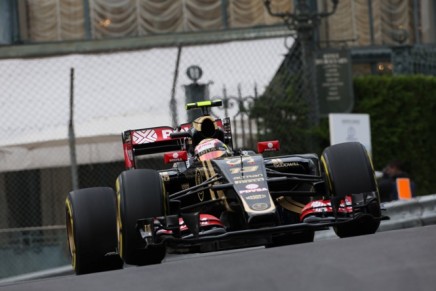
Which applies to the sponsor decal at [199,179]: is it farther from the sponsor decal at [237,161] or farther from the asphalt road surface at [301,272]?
the asphalt road surface at [301,272]

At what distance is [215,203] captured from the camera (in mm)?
9484

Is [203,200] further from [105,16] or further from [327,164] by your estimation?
[105,16]

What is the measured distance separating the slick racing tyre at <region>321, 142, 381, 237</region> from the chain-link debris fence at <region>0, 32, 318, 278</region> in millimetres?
5169

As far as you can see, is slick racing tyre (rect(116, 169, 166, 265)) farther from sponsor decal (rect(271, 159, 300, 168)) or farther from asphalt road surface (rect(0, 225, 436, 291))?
asphalt road surface (rect(0, 225, 436, 291))

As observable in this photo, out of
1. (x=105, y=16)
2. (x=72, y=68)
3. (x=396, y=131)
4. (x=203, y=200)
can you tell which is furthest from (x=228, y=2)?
(x=203, y=200)

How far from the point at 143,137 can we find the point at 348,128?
569 centimetres

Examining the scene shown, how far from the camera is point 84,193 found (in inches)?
373

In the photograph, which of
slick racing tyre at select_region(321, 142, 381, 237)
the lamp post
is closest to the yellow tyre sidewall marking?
slick racing tyre at select_region(321, 142, 381, 237)

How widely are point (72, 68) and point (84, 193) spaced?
19.5 ft

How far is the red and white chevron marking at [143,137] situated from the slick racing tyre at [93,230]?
4.89 feet

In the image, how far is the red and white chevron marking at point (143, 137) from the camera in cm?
1087

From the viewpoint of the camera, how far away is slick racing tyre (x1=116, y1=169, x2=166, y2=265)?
28.7ft

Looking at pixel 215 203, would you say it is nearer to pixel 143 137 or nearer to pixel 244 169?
pixel 244 169

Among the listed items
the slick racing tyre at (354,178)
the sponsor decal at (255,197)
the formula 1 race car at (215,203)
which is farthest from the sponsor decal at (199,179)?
the slick racing tyre at (354,178)
